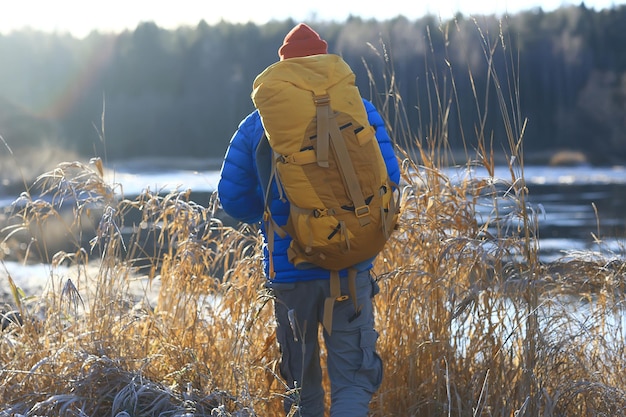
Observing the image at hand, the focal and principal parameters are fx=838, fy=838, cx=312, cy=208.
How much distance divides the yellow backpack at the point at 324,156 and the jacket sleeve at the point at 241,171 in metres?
0.17

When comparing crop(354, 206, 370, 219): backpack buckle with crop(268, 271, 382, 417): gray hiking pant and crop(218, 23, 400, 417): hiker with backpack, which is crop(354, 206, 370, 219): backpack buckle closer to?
crop(218, 23, 400, 417): hiker with backpack

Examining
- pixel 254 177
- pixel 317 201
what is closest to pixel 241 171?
pixel 254 177

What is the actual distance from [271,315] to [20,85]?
155 feet

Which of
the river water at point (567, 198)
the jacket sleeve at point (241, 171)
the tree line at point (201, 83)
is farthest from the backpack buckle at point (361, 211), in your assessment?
the tree line at point (201, 83)

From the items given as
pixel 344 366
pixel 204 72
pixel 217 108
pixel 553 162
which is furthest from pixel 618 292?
pixel 204 72

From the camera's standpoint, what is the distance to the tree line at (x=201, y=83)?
36438 millimetres

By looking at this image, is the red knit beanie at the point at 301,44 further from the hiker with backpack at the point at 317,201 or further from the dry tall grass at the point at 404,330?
the dry tall grass at the point at 404,330

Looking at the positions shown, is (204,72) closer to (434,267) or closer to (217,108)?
(217,108)

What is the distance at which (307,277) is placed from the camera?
106 inches

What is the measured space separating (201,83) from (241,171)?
4379 centimetres

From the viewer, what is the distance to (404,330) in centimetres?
323

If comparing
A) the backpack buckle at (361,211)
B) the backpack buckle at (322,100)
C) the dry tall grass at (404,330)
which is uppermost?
the backpack buckle at (322,100)

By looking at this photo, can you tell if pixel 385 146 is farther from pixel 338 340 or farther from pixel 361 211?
pixel 338 340

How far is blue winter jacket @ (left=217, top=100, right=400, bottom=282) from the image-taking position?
2664 millimetres
